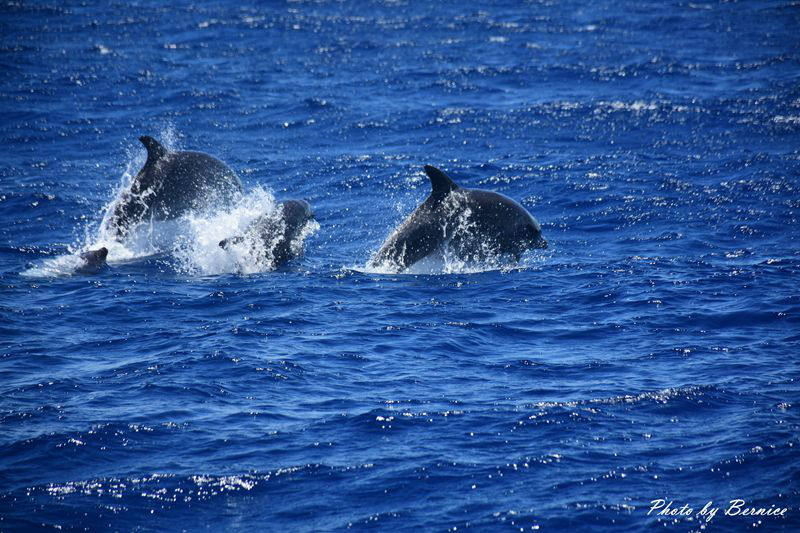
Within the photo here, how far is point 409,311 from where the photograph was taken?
60.8 feet

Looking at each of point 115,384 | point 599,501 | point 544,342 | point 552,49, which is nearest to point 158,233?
point 115,384

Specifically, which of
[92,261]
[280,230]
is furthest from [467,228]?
[92,261]

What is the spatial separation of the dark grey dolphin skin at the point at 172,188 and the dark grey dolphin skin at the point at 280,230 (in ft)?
8.04

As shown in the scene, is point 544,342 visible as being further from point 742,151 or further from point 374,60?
point 374,60

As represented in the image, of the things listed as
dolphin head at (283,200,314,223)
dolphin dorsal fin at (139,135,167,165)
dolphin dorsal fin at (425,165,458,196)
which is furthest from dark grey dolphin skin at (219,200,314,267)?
dolphin dorsal fin at (139,135,167,165)

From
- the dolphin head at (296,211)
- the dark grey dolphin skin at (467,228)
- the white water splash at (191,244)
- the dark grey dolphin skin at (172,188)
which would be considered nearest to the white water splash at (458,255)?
the dark grey dolphin skin at (467,228)

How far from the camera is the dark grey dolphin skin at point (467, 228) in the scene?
20953mm

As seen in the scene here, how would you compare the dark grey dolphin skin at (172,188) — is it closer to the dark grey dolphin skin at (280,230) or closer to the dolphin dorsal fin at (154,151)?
the dolphin dorsal fin at (154,151)

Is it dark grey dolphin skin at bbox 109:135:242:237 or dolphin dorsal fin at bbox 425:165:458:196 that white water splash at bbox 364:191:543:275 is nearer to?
dolphin dorsal fin at bbox 425:165:458:196

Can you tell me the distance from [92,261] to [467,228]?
8103 mm

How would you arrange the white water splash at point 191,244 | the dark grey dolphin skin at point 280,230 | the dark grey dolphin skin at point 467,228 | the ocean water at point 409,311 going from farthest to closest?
the dark grey dolphin skin at point 280,230 < the white water splash at point 191,244 < the dark grey dolphin skin at point 467,228 < the ocean water at point 409,311

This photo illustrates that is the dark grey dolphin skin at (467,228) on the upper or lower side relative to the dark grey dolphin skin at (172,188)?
lower

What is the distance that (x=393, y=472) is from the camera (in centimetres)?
1238

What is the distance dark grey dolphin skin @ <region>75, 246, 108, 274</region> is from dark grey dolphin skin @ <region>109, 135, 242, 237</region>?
6.48ft
